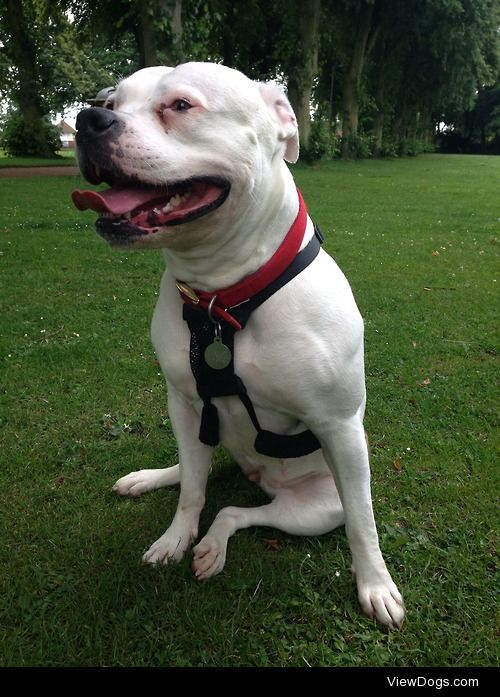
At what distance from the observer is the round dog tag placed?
1.98 meters

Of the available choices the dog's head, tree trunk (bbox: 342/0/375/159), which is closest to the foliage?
tree trunk (bbox: 342/0/375/159)

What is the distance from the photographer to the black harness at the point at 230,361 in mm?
1959

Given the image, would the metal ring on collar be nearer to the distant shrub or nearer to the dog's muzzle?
the dog's muzzle

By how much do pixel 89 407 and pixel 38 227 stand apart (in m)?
5.94

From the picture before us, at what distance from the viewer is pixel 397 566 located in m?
2.45

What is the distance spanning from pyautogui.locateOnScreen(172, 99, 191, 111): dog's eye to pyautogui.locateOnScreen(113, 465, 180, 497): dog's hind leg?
1.75m

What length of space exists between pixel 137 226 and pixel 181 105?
389 mm

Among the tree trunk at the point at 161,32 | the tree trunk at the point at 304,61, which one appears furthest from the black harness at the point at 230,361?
the tree trunk at the point at 304,61

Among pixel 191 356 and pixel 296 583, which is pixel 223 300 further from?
pixel 296 583

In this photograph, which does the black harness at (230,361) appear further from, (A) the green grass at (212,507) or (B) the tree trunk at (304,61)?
(B) the tree trunk at (304,61)

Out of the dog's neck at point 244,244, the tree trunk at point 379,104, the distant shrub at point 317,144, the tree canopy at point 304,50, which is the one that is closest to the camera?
the dog's neck at point 244,244

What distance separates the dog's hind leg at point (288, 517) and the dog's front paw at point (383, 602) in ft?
1.00

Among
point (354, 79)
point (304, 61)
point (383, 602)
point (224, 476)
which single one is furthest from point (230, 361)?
point (354, 79)
